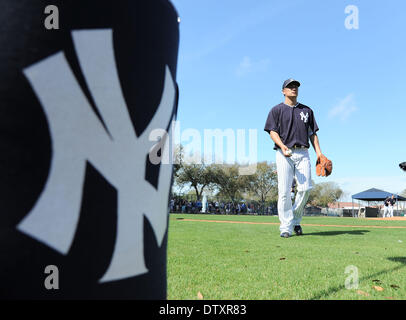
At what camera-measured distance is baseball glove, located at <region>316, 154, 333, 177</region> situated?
572cm

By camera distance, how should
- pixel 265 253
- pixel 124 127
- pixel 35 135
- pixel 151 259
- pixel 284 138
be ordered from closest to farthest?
pixel 35 135
pixel 124 127
pixel 151 259
pixel 265 253
pixel 284 138

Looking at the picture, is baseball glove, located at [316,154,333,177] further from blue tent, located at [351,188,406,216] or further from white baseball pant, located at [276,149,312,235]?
blue tent, located at [351,188,406,216]

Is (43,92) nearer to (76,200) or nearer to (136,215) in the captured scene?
(76,200)

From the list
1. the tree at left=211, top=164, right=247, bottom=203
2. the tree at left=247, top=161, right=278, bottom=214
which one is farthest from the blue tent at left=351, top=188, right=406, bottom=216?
the tree at left=211, top=164, right=247, bottom=203

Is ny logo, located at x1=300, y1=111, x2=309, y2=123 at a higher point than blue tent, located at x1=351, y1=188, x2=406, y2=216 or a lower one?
higher

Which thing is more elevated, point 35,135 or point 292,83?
point 292,83

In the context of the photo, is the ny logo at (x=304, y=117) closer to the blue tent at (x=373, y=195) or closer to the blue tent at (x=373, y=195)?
the blue tent at (x=373, y=195)

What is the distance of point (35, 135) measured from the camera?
960 mm

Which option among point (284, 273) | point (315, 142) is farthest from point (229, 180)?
point (284, 273)

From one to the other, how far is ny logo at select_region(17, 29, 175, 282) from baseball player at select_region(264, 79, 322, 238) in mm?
5018
